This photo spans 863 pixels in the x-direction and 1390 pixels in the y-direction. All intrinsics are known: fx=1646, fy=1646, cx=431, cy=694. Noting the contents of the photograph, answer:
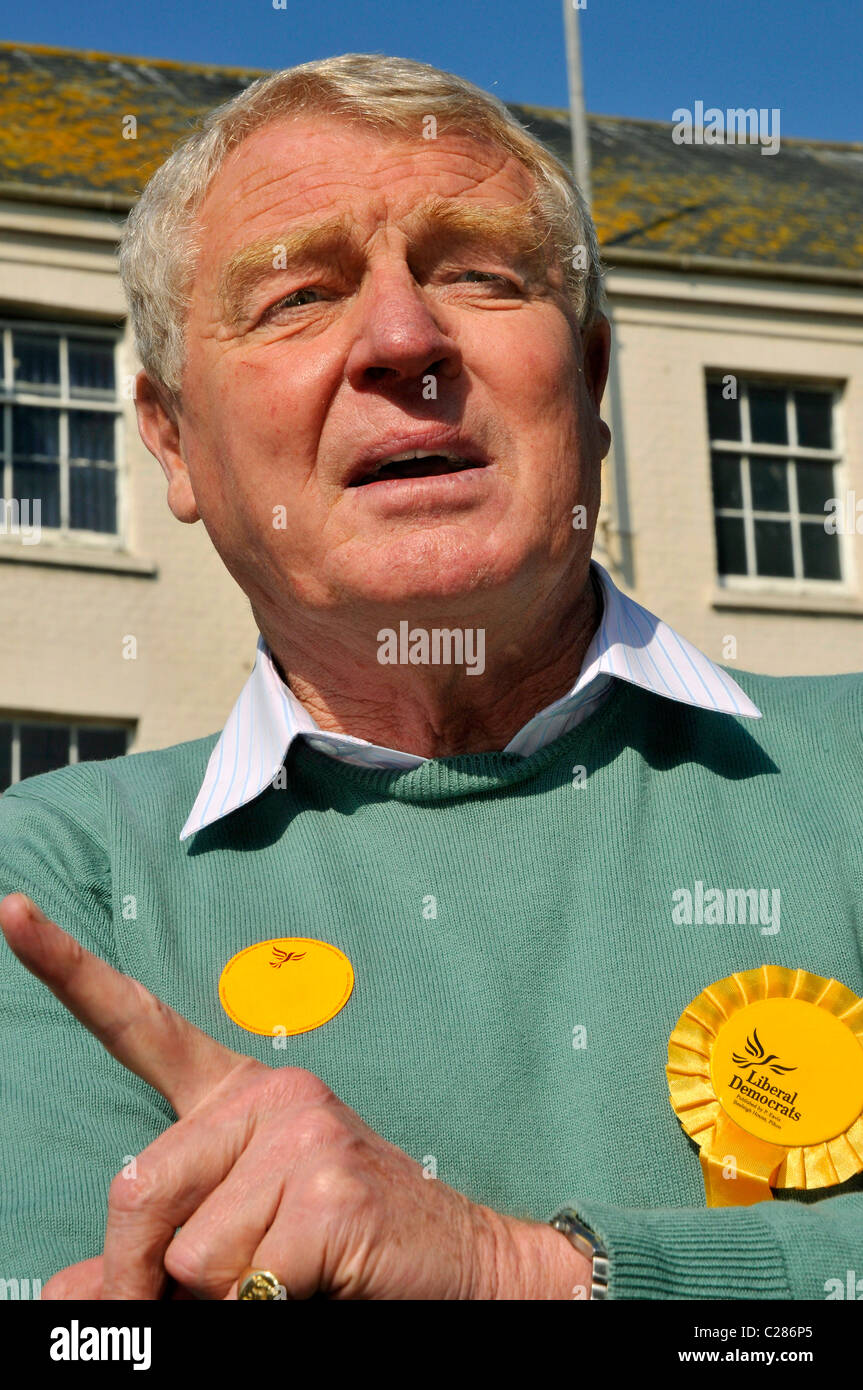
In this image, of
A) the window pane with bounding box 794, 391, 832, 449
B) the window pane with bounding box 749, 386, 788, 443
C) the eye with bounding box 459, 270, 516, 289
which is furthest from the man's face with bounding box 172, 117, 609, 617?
the window pane with bounding box 794, 391, 832, 449

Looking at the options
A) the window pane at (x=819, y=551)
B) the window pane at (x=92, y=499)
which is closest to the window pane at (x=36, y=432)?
the window pane at (x=92, y=499)

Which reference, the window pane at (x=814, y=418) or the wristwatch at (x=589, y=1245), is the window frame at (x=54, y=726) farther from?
the wristwatch at (x=589, y=1245)

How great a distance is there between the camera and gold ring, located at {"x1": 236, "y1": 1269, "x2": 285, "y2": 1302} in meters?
1.48

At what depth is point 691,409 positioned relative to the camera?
53.8ft

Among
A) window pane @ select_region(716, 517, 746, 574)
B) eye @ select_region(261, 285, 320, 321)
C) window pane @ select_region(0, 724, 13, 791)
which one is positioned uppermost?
window pane @ select_region(716, 517, 746, 574)

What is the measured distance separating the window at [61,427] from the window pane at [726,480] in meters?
5.98

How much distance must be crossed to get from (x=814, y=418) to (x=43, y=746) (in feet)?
28.2

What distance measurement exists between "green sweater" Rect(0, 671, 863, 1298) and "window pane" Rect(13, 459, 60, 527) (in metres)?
12.8

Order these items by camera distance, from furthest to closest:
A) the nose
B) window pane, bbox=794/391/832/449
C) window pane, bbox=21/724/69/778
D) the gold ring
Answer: window pane, bbox=794/391/832/449, window pane, bbox=21/724/69/778, the nose, the gold ring

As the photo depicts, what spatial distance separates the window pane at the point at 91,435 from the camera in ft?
49.6

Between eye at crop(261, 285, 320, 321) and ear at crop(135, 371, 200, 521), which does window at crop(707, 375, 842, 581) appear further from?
eye at crop(261, 285, 320, 321)

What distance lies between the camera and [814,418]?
17.2 m
